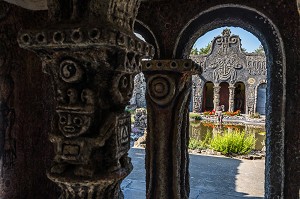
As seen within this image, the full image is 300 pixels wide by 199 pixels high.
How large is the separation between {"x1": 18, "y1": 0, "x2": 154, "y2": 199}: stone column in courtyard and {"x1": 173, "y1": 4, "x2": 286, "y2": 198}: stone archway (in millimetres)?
1593

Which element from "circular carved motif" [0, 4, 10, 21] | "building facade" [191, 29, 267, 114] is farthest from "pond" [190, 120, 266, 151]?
"circular carved motif" [0, 4, 10, 21]

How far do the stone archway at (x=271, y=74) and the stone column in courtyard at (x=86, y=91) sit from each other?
5.23 ft

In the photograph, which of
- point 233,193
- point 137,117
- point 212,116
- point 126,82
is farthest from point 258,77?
point 126,82

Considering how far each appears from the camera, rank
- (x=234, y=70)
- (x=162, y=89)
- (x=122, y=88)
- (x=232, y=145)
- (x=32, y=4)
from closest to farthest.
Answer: (x=122, y=88), (x=162, y=89), (x=32, y=4), (x=232, y=145), (x=234, y=70)

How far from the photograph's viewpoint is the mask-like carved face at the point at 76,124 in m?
1.27

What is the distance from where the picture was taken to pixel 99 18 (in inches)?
47.5

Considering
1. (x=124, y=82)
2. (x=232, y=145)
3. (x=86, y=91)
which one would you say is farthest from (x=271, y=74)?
(x=232, y=145)

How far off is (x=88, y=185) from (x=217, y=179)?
3.37 metres

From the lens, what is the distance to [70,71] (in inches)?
49.6

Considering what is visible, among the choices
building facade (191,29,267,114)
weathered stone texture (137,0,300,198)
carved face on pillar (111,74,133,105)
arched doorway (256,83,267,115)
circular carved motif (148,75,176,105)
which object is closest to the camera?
carved face on pillar (111,74,133,105)

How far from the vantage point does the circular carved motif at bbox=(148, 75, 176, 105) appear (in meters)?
2.61

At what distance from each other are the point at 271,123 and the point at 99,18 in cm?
197

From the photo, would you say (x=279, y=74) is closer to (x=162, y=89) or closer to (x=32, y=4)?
(x=162, y=89)

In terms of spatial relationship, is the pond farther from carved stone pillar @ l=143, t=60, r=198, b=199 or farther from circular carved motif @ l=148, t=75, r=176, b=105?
circular carved motif @ l=148, t=75, r=176, b=105
